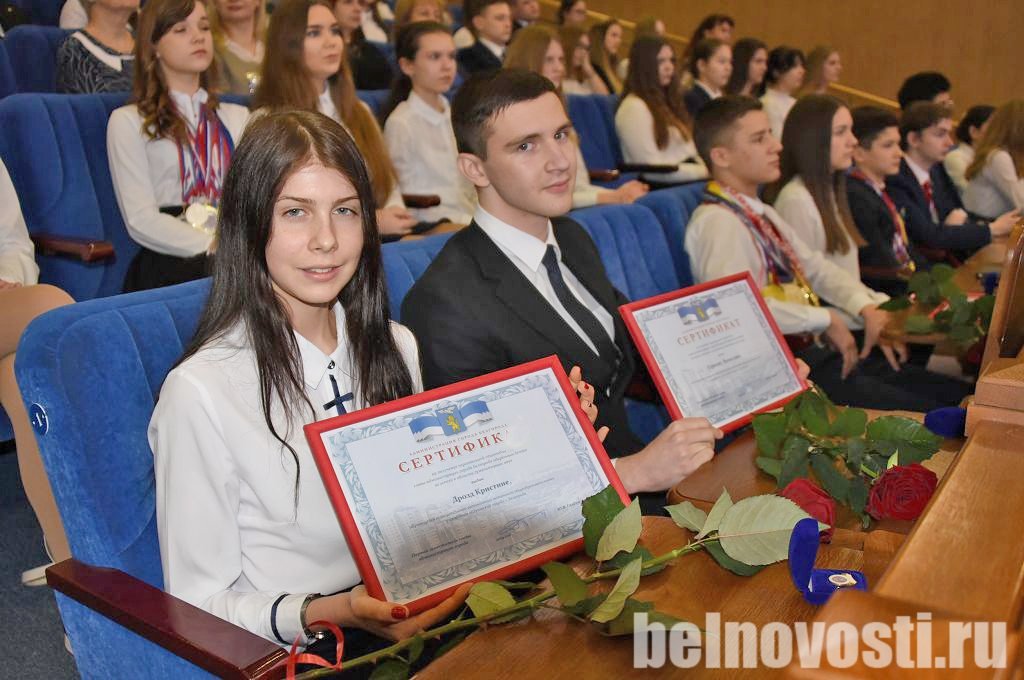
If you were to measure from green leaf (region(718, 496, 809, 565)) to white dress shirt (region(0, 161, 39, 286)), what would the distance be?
1988 mm

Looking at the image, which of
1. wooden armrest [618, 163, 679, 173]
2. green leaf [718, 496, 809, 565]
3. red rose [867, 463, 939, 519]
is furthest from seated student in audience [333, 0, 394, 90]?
green leaf [718, 496, 809, 565]

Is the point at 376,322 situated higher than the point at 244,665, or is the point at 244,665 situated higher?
the point at 376,322

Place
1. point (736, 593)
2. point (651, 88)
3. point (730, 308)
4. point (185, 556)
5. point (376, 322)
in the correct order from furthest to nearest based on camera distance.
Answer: point (651, 88), point (730, 308), point (376, 322), point (185, 556), point (736, 593)

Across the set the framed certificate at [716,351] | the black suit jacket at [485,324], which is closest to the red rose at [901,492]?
the framed certificate at [716,351]

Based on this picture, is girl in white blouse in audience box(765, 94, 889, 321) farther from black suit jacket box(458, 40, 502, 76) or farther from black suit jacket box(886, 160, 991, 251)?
black suit jacket box(458, 40, 502, 76)

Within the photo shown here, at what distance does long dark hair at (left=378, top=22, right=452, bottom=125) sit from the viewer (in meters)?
3.82

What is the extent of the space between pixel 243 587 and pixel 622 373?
3.07 ft

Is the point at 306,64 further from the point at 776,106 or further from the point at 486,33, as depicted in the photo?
the point at 776,106

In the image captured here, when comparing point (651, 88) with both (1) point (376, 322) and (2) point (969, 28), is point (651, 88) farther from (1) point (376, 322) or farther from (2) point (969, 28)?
(2) point (969, 28)

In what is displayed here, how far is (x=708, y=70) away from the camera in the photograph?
6.29 metres

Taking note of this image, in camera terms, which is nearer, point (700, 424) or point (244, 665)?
point (244, 665)

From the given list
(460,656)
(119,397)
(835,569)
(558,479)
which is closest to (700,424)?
(558,479)

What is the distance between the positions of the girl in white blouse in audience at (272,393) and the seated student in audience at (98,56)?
7.54 ft

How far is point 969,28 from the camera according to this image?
28.4 feet
